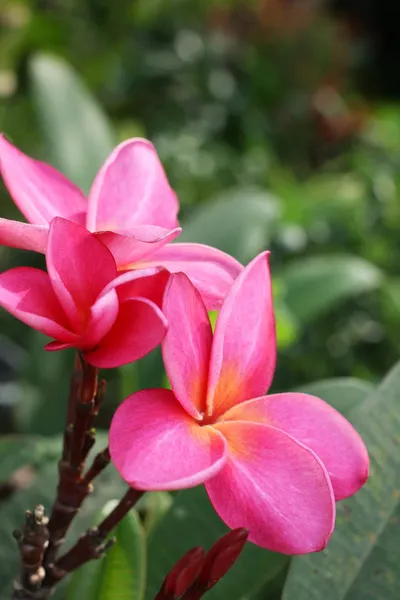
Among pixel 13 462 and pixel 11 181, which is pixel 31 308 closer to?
pixel 11 181

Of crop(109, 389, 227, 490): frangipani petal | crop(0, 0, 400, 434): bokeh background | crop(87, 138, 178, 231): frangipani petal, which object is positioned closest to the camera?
crop(109, 389, 227, 490): frangipani petal

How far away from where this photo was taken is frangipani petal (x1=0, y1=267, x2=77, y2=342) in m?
0.32

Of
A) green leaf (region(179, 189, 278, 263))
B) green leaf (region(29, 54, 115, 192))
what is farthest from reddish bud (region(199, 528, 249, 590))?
green leaf (region(29, 54, 115, 192))

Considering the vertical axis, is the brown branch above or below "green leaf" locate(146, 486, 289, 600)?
above

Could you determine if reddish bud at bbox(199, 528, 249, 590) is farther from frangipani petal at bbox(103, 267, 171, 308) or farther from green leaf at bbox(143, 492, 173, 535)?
green leaf at bbox(143, 492, 173, 535)

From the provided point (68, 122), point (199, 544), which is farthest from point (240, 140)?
point (199, 544)

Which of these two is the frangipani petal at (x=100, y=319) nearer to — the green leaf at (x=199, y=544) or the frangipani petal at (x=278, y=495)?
the frangipani petal at (x=278, y=495)

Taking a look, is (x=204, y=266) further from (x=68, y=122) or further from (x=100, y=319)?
(x=68, y=122)

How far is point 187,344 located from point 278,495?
0.08 m

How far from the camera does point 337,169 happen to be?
203 centimetres

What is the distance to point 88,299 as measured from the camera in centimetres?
35

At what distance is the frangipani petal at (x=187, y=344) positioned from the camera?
1.10ft

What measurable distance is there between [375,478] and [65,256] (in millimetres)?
290

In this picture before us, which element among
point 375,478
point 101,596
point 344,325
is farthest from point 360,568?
point 344,325
